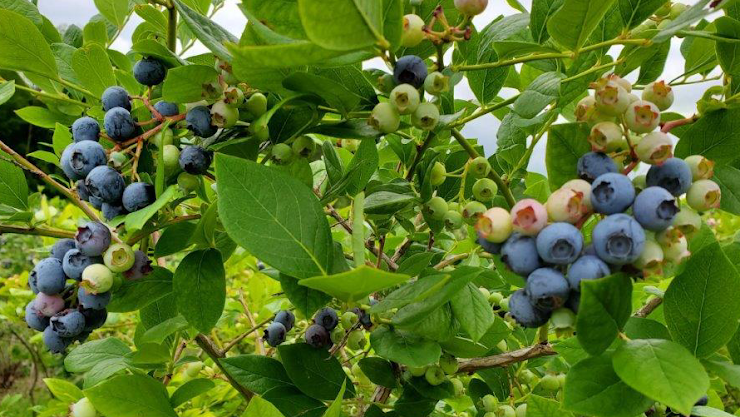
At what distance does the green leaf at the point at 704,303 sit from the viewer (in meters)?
0.74

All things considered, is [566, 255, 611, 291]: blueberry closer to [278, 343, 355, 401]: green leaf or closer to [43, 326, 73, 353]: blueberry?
[278, 343, 355, 401]: green leaf

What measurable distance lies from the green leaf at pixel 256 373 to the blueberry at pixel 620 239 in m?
0.73

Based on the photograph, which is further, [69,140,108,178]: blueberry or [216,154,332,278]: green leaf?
[69,140,108,178]: blueberry

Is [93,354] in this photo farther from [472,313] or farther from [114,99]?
[472,313]

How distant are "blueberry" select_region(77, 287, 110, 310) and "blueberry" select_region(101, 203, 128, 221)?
0.13 m

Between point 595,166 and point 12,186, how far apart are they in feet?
3.65

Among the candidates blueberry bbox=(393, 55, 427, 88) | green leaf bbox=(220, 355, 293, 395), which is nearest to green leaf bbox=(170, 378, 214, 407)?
green leaf bbox=(220, 355, 293, 395)

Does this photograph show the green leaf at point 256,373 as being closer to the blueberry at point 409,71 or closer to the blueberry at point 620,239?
the blueberry at point 409,71

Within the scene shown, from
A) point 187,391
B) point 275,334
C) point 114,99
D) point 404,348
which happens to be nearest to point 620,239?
point 404,348

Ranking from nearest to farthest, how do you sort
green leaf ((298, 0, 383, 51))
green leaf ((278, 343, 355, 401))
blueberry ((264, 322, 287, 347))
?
green leaf ((298, 0, 383, 51)) < green leaf ((278, 343, 355, 401)) < blueberry ((264, 322, 287, 347))

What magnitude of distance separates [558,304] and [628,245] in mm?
93

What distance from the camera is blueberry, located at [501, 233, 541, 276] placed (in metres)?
0.67

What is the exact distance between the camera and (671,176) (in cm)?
70

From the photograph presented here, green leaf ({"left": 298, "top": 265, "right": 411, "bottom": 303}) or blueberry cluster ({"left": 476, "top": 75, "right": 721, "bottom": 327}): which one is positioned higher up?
blueberry cluster ({"left": 476, "top": 75, "right": 721, "bottom": 327})
